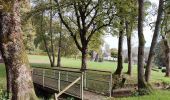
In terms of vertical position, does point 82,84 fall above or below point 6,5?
below

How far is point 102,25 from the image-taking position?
32031 millimetres

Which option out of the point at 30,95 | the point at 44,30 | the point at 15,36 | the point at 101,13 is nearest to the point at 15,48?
the point at 15,36

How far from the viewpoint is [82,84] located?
1689 centimetres

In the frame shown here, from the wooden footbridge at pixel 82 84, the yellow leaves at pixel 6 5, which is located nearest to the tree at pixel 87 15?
the wooden footbridge at pixel 82 84

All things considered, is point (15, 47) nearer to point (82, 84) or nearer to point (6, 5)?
point (6, 5)

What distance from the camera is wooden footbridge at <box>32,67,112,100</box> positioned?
56.3 feet

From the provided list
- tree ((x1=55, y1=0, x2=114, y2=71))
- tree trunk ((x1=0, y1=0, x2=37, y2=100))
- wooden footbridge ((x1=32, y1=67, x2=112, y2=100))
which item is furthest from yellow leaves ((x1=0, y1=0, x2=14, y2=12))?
tree ((x1=55, y1=0, x2=114, y2=71))

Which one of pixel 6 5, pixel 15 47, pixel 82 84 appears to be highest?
pixel 6 5

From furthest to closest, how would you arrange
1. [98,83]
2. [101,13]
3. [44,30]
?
[44,30] < [101,13] < [98,83]

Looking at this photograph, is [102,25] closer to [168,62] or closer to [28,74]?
[168,62]

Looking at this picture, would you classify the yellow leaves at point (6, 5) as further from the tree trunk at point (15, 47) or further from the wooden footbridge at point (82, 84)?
the wooden footbridge at point (82, 84)

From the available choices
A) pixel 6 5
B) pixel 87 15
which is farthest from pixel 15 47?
pixel 87 15

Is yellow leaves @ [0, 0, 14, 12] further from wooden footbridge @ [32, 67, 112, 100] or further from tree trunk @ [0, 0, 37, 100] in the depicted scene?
wooden footbridge @ [32, 67, 112, 100]

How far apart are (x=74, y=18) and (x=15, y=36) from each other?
77.2ft
